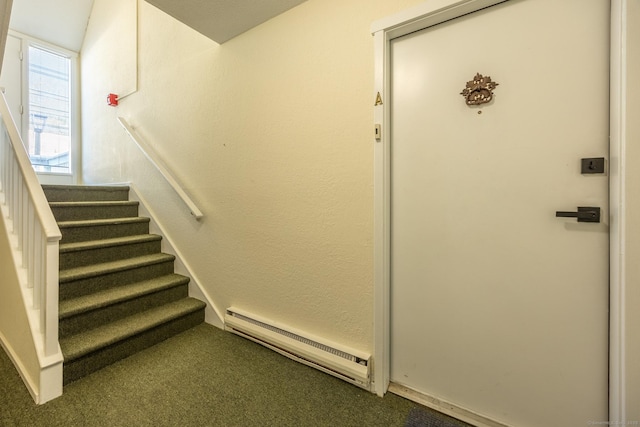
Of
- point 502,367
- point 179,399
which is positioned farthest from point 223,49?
point 502,367

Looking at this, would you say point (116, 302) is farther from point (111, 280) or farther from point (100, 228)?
point (100, 228)

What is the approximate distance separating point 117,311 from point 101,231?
80cm

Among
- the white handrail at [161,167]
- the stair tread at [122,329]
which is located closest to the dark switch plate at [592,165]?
the white handrail at [161,167]

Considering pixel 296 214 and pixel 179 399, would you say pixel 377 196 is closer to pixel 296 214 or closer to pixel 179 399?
pixel 296 214

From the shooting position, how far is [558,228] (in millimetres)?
1037

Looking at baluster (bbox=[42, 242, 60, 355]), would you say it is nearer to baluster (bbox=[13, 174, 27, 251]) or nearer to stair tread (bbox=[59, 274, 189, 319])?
stair tread (bbox=[59, 274, 189, 319])

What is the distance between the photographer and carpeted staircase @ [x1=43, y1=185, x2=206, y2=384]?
1.54 meters

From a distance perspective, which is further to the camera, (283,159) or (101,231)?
(101,231)

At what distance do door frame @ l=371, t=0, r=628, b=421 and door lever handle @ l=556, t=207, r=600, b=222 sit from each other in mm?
42

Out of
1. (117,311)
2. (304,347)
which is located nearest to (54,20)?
(117,311)

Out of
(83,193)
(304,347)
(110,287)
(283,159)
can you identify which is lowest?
(304,347)

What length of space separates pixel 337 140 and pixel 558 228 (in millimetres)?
1068

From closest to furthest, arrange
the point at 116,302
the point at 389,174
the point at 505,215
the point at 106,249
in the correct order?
the point at 505,215 → the point at 389,174 → the point at 116,302 → the point at 106,249

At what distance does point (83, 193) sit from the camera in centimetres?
247
